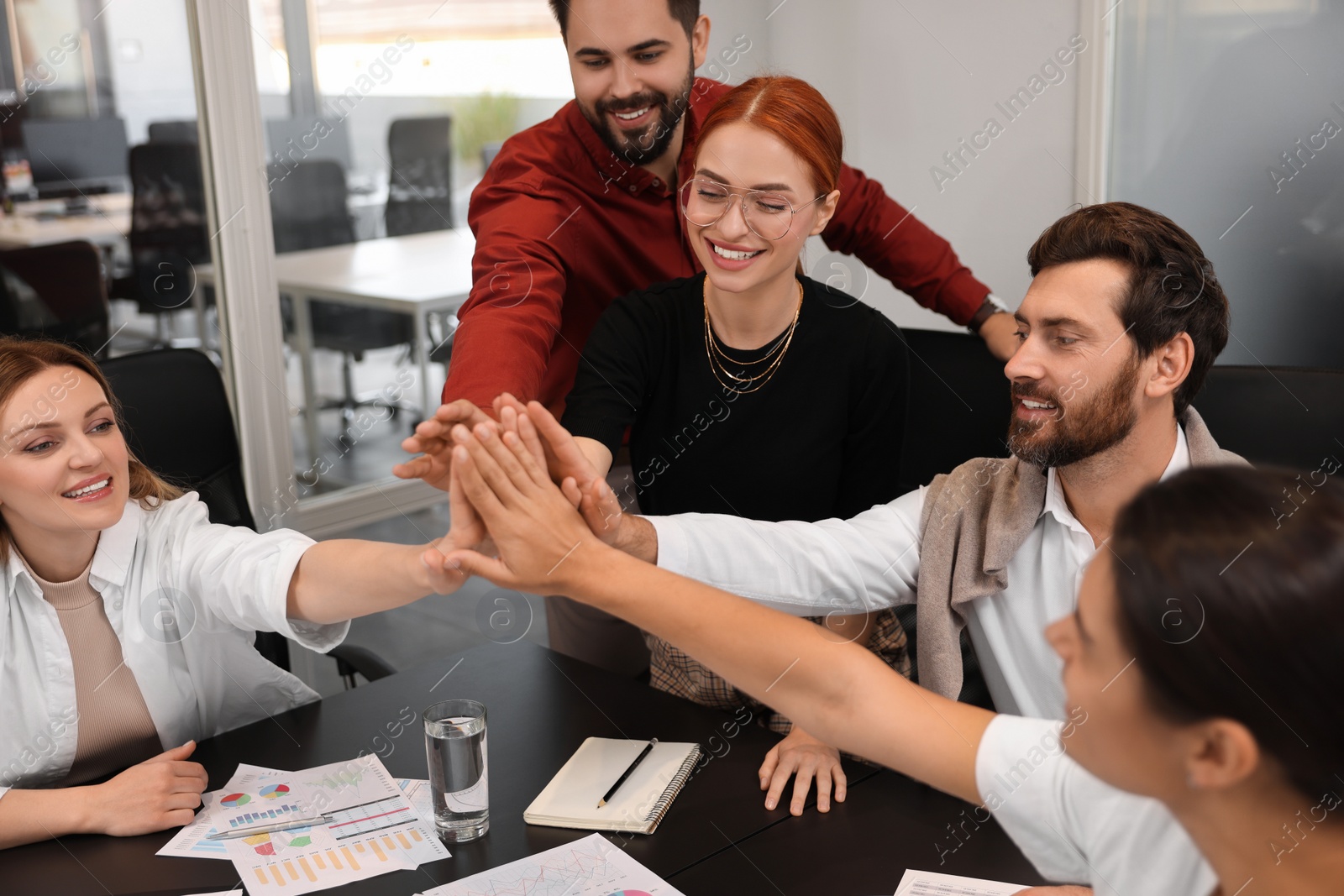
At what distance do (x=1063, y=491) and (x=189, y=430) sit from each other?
1.59m

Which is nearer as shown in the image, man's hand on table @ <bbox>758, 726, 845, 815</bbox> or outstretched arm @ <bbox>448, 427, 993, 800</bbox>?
outstretched arm @ <bbox>448, 427, 993, 800</bbox>

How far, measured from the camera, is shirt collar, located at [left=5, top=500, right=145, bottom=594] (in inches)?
66.2

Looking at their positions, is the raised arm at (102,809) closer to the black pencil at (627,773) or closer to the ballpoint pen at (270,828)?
the ballpoint pen at (270,828)

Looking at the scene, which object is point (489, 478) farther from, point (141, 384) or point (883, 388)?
point (141, 384)

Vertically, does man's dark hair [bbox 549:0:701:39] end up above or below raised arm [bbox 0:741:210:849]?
above

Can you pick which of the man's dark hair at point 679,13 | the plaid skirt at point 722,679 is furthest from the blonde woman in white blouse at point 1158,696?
the man's dark hair at point 679,13

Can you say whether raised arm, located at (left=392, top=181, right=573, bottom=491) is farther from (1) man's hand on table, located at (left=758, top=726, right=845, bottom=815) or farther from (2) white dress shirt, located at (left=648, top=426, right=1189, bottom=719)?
(1) man's hand on table, located at (left=758, top=726, right=845, bottom=815)

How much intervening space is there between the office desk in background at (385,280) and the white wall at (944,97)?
1.12 m

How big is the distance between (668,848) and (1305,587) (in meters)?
0.81

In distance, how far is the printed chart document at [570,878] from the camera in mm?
1261

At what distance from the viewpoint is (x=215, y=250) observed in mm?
3027

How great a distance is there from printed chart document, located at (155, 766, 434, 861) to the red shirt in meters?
0.68

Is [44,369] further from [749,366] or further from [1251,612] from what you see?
[1251,612]

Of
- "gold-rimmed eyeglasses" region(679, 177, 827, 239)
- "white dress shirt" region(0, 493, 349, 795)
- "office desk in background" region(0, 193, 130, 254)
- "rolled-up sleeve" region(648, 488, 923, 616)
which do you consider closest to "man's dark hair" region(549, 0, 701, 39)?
"gold-rimmed eyeglasses" region(679, 177, 827, 239)
